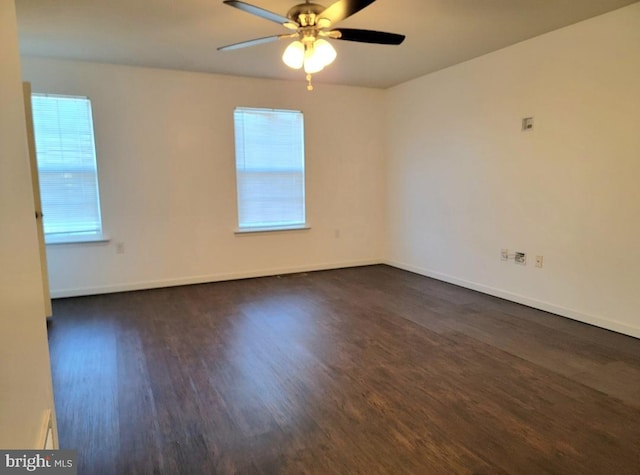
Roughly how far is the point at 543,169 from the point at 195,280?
403 cm

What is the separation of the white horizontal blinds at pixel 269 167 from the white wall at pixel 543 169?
63.4 inches

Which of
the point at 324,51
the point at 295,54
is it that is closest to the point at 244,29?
the point at 295,54

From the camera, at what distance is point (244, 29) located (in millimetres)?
3361

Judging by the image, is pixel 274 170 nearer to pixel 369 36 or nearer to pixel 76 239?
pixel 76 239

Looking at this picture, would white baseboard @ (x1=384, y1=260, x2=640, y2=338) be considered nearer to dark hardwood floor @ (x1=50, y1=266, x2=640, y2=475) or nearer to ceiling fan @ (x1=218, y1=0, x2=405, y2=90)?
dark hardwood floor @ (x1=50, y1=266, x2=640, y2=475)

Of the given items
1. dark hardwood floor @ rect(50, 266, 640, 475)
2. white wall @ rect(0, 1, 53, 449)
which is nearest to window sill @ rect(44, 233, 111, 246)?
dark hardwood floor @ rect(50, 266, 640, 475)

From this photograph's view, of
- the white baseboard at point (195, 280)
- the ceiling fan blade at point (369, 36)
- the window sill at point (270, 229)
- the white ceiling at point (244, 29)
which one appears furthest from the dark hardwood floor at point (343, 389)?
the white ceiling at point (244, 29)

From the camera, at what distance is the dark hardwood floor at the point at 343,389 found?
6.06 feet

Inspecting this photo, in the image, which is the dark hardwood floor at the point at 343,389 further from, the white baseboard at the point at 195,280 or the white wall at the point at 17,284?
the white wall at the point at 17,284

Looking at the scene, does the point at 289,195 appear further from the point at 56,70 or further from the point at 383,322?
the point at 56,70

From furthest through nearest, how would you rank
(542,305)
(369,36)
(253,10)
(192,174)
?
(192,174) → (542,305) → (369,36) → (253,10)

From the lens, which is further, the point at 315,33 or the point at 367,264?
the point at 367,264

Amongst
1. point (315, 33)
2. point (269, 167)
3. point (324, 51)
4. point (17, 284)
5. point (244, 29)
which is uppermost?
point (244, 29)

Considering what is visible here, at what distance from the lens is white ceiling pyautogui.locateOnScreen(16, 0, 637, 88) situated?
2924mm
